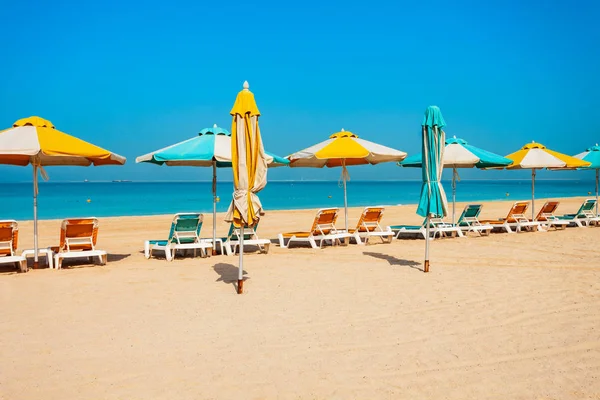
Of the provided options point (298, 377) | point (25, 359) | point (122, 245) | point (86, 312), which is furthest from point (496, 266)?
point (122, 245)

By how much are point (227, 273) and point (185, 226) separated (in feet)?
5.22

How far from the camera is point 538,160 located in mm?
11914

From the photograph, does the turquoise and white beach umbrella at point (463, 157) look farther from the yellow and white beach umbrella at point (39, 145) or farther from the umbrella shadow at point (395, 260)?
the yellow and white beach umbrella at point (39, 145)

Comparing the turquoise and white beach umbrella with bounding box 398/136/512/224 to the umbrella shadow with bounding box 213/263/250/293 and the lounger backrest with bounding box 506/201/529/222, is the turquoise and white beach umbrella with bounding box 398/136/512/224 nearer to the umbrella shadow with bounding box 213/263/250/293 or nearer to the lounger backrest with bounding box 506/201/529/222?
the lounger backrest with bounding box 506/201/529/222

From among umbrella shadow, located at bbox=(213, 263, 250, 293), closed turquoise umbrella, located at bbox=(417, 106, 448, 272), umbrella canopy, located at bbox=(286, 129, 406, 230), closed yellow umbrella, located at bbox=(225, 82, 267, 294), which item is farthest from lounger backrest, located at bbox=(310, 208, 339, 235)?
closed yellow umbrella, located at bbox=(225, 82, 267, 294)

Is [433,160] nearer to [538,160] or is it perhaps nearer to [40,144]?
[40,144]

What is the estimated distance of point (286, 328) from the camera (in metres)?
4.42

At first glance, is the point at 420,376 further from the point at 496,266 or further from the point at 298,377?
the point at 496,266

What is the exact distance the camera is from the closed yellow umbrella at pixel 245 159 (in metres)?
5.57

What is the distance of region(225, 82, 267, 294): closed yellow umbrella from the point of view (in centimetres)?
557

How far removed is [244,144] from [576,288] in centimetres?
409

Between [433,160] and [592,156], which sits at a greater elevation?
[592,156]

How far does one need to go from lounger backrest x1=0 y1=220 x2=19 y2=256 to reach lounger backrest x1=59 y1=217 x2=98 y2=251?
61cm

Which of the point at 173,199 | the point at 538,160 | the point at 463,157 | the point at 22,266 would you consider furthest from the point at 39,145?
the point at 173,199
